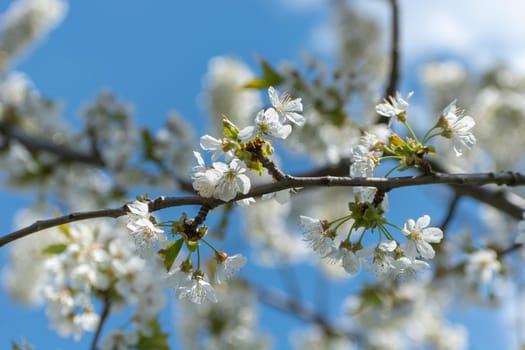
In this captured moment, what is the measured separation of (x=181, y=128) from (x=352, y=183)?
3.44 metres

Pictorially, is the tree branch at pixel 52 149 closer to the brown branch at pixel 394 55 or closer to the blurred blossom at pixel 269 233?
the brown branch at pixel 394 55

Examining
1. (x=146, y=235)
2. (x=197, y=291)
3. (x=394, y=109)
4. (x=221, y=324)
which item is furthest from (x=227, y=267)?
(x=221, y=324)

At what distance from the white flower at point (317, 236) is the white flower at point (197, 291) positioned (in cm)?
31

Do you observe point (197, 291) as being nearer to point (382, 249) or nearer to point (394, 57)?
point (382, 249)

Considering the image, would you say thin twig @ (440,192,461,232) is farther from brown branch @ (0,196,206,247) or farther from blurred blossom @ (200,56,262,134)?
blurred blossom @ (200,56,262,134)

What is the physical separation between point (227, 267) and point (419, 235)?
550 millimetres

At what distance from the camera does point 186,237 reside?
56.5 inches

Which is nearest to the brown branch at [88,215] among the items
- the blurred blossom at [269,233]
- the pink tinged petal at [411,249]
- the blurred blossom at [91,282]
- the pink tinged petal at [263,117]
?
the pink tinged petal at [263,117]

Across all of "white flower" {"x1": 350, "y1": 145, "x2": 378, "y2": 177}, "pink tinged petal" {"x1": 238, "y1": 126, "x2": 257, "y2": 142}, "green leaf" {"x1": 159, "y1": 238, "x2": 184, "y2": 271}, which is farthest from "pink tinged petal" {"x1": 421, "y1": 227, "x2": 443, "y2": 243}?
"green leaf" {"x1": 159, "y1": 238, "x2": 184, "y2": 271}

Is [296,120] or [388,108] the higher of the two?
[388,108]

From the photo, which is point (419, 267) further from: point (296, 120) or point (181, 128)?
point (181, 128)

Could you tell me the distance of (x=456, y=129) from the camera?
64.7 inches

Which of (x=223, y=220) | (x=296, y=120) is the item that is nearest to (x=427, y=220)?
(x=296, y=120)

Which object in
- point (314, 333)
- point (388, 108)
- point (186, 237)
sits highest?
point (314, 333)
